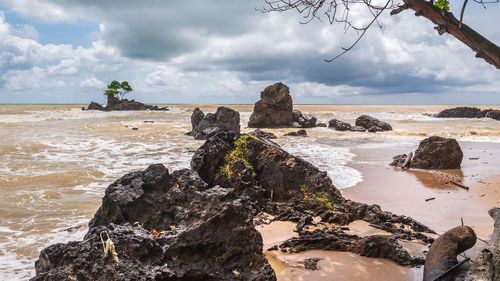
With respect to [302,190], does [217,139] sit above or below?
above

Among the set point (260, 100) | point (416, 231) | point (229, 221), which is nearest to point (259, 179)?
point (416, 231)

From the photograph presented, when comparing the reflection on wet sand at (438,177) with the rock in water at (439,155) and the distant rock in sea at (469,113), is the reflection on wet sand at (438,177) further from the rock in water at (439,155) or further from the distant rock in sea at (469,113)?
the distant rock in sea at (469,113)

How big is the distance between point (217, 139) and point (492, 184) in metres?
6.03

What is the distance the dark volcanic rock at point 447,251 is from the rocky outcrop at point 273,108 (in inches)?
853

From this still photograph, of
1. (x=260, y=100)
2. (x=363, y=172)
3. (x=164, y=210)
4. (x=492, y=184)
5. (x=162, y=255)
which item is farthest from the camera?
(x=260, y=100)

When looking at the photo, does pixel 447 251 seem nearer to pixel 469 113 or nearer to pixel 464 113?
pixel 469 113

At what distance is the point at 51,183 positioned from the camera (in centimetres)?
702

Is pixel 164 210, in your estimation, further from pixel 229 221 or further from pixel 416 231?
pixel 416 231

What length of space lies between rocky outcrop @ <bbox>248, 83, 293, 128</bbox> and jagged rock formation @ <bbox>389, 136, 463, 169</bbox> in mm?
15421

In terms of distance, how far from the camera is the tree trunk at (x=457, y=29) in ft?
9.12

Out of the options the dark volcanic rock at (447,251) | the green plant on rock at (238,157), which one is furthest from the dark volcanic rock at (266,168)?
the dark volcanic rock at (447,251)

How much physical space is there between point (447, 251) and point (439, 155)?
7309 millimetres

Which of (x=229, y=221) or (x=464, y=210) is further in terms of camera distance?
(x=464, y=210)

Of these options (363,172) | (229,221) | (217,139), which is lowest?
(363,172)
